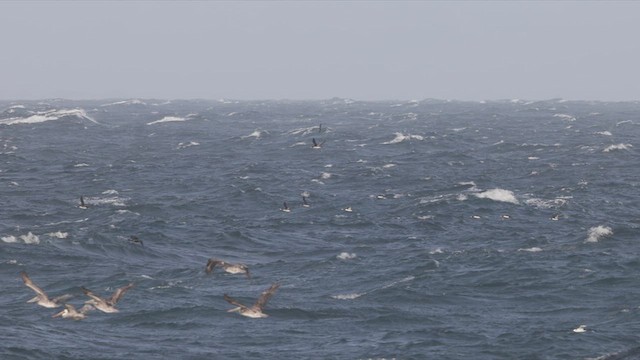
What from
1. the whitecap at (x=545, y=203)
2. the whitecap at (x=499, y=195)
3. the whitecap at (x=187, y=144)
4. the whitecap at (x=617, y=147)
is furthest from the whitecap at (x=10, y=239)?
the whitecap at (x=617, y=147)

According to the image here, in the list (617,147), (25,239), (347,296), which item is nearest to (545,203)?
(347,296)

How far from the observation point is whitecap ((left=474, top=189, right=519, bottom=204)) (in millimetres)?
67000

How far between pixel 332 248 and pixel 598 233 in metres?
14.0

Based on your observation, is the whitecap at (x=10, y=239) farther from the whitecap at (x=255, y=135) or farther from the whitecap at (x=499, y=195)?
the whitecap at (x=255, y=135)

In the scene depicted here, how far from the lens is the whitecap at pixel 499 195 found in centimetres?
6700

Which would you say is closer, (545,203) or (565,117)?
(545,203)

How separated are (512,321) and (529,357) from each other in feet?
15.3

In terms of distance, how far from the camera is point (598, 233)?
54.1m

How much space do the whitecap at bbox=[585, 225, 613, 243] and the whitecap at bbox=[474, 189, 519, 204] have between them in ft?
36.2

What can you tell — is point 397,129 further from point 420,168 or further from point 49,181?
point 49,181

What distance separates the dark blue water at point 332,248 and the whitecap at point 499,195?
0.83ft

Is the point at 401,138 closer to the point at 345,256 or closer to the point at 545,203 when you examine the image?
the point at 545,203

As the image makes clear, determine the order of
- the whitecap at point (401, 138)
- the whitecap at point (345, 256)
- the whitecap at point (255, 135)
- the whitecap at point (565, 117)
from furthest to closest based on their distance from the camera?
1. the whitecap at point (565, 117)
2. the whitecap at point (255, 135)
3. the whitecap at point (401, 138)
4. the whitecap at point (345, 256)

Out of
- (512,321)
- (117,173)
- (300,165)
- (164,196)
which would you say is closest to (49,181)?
(117,173)
